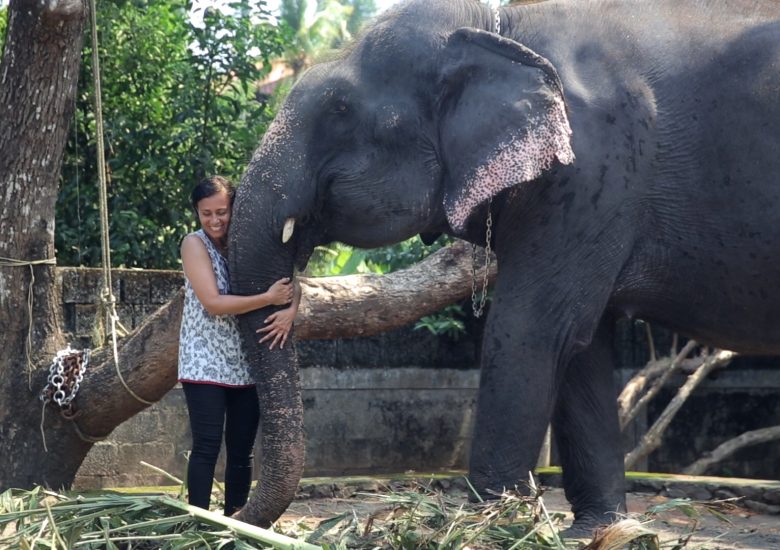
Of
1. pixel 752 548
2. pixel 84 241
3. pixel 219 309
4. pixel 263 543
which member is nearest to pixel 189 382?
pixel 219 309

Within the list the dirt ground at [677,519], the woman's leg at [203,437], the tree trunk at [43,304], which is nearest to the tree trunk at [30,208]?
the tree trunk at [43,304]

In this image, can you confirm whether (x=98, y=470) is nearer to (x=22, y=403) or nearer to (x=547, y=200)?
(x=22, y=403)

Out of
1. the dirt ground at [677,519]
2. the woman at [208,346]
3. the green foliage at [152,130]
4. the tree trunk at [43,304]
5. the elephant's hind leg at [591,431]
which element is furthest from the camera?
the green foliage at [152,130]

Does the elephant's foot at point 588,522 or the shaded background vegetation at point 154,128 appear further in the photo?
the shaded background vegetation at point 154,128

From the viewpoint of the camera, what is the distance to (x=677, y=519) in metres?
7.21

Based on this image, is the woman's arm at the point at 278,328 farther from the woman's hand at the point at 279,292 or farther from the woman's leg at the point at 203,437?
the woman's leg at the point at 203,437

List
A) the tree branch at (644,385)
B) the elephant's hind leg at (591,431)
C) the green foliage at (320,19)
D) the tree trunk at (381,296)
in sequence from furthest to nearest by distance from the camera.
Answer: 1. the green foliage at (320,19)
2. the tree branch at (644,385)
3. the tree trunk at (381,296)
4. the elephant's hind leg at (591,431)

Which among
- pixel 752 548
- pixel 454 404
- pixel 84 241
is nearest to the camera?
pixel 752 548

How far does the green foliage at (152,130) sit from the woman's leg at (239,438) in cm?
329

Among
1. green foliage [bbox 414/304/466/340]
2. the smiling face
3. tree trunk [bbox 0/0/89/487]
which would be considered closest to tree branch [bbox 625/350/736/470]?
green foliage [bbox 414/304/466/340]

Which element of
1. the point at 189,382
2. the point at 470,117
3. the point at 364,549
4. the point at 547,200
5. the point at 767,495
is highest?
the point at 470,117

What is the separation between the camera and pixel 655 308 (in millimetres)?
5363

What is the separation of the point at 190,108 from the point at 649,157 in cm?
441

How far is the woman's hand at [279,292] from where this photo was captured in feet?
16.4
